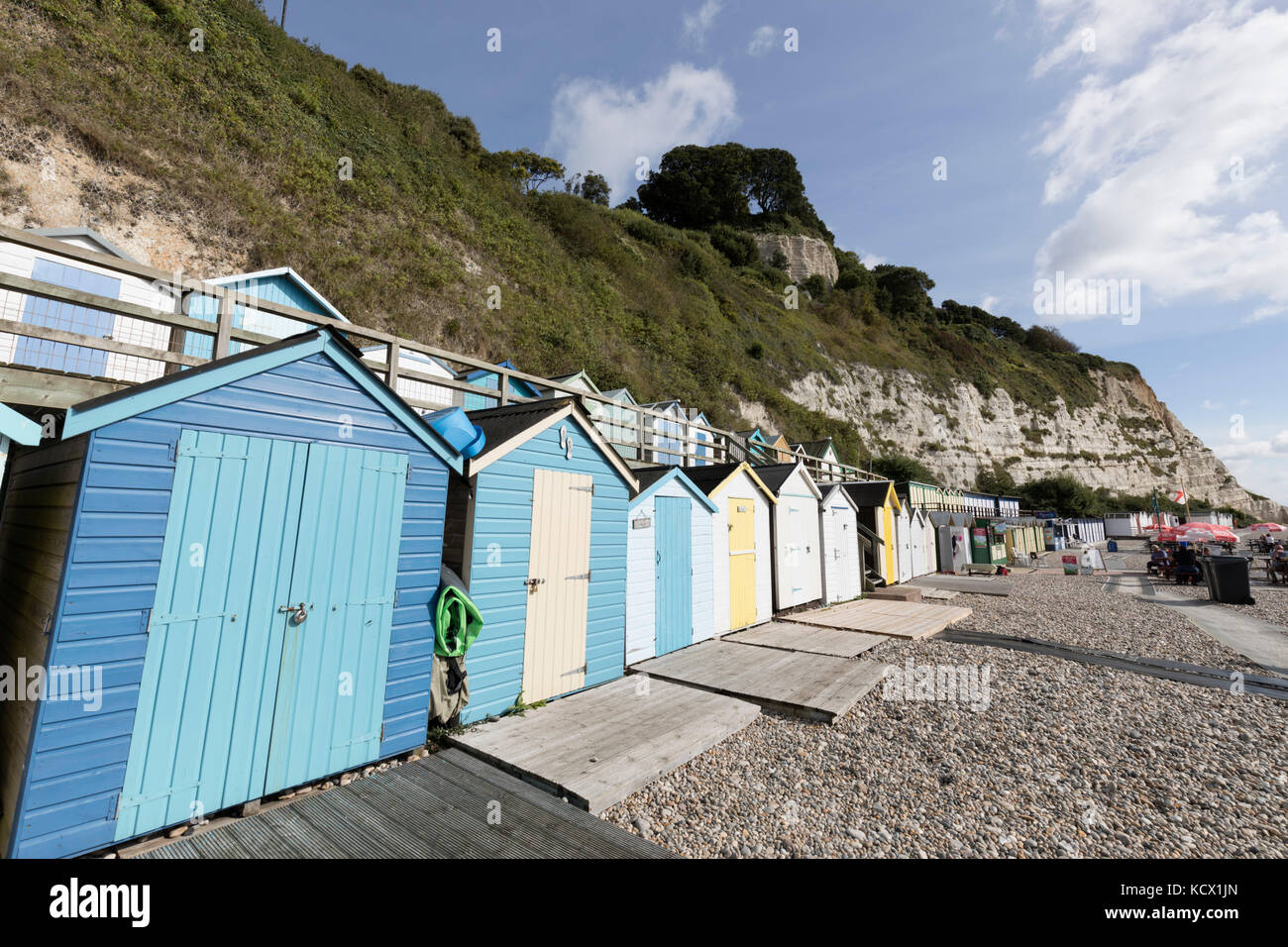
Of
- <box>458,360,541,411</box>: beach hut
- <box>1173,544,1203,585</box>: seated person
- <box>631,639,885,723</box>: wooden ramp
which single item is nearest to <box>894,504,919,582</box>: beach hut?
<box>1173,544,1203,585</box>: seated person

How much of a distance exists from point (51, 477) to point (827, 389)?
41880 mm

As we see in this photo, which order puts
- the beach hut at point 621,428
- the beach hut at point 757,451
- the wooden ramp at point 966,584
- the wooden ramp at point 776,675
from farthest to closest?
the wooden ramp at point 966,584
the beach hut at point 621,428
the beach hut at point 757,451
the wooden ramp at point 776,675

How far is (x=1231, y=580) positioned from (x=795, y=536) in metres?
14.2

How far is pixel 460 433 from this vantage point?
5512 millimetres

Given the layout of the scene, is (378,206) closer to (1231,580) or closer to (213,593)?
(213,593)

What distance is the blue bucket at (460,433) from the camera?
546 cm

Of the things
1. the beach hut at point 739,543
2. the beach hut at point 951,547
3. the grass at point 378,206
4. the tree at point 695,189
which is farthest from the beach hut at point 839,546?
the tree at point 695,189

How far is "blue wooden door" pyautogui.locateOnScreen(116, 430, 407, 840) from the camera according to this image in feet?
11.0

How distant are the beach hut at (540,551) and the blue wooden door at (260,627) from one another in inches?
41.6

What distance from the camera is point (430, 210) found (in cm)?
2358

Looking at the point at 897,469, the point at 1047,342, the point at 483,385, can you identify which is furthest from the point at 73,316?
the point at 1047,342

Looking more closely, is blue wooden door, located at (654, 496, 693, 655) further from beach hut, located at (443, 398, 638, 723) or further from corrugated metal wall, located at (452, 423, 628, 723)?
corrugated metal wall, located at (452, 423, 628, 723)

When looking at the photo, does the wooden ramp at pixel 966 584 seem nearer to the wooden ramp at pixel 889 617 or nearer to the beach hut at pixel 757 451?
the wooden ramp at pixel 889 617
